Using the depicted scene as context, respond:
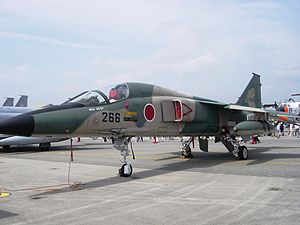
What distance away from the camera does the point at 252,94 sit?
53.2ft

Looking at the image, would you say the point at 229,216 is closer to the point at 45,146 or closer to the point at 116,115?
the point at 116,115

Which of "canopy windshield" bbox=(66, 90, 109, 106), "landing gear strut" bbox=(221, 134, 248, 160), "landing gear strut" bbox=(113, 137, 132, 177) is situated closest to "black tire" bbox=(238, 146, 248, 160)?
"landing gear strut" bbox=(221, 134, 248, 160)

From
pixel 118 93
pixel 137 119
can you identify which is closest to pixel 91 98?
pixel 118 93

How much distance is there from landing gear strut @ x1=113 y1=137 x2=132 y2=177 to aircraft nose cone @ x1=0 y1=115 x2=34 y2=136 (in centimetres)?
296

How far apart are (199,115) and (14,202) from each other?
737 cm

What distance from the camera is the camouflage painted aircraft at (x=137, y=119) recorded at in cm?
757

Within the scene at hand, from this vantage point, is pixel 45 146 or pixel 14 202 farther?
pixel 45 146

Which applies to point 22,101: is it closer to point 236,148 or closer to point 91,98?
point 236,148

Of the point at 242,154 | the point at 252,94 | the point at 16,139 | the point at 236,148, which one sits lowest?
the point at 242,154

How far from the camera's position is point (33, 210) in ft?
19.1

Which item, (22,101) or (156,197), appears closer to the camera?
(156,197)

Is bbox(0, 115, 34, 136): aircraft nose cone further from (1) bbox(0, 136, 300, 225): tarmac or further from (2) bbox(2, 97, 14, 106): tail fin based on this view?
(2) bbox(2, 97, 14, 106): tail fin

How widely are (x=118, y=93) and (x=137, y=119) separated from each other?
98 centimetres

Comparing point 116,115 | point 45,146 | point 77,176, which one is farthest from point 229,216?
point 45,146
